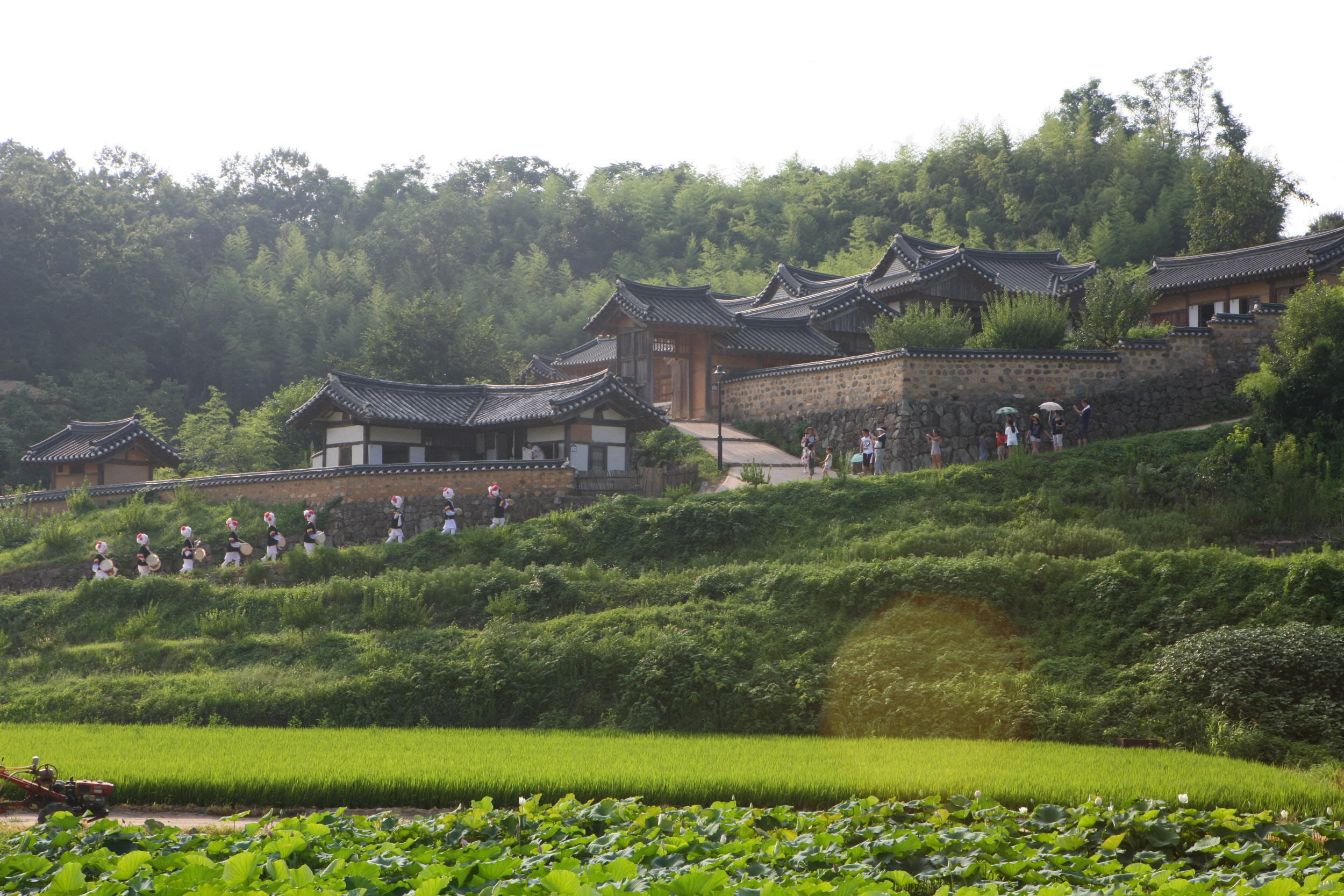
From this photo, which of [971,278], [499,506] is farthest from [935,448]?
[971,278]

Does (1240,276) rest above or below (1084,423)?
above

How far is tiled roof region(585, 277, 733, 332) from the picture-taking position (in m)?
36.7

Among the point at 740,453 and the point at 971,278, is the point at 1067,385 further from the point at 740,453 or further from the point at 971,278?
the point at 971,278

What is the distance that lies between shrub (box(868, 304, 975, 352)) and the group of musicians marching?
1259 cm

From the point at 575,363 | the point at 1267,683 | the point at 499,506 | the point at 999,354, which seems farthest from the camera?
the point at 575,363

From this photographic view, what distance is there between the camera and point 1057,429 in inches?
1039

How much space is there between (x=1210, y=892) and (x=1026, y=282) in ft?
117

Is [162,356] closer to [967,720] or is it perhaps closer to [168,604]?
[168,604]

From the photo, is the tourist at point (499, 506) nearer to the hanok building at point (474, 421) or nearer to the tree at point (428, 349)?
the hanok building at point (474, 421)

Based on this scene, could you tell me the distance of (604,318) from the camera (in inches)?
1529

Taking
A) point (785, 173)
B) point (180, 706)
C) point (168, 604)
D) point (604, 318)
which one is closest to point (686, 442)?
point (604, 318)

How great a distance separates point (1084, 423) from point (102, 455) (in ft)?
98.1

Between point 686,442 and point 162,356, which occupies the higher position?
point 162,356

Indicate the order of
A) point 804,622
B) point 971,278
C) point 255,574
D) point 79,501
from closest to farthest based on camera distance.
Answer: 1. point 804,622
2. point 255,574
3. point 79,501
4. point 971,278
